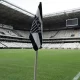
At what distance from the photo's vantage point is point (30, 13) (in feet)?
167

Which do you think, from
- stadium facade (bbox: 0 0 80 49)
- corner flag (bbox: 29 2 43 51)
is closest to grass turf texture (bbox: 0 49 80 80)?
corner flag (bbox: 29 2 43 51)

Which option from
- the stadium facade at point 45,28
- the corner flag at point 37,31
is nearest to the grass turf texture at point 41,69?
the corner flag at point 37,31

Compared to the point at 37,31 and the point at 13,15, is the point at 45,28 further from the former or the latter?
the point at 37,31

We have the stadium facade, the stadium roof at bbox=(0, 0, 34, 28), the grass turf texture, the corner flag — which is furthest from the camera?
the stadium facade

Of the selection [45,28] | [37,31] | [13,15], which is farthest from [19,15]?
[37,31]

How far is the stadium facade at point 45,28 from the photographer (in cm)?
4838

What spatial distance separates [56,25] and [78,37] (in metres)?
12.0

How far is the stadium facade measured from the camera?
159ft

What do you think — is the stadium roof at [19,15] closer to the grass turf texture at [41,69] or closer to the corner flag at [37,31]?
the grass turf texture at [41,69]

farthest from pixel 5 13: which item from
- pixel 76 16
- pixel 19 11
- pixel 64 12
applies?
pixel 76 16

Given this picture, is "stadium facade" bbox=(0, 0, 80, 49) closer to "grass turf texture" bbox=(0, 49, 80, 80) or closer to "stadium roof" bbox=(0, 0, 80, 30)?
"stadium roof" bbox=(0, 0, 80, 30)

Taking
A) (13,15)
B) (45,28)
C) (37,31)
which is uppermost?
(13,15)

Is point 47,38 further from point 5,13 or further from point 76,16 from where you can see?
point 5,13

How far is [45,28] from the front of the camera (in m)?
68.2
